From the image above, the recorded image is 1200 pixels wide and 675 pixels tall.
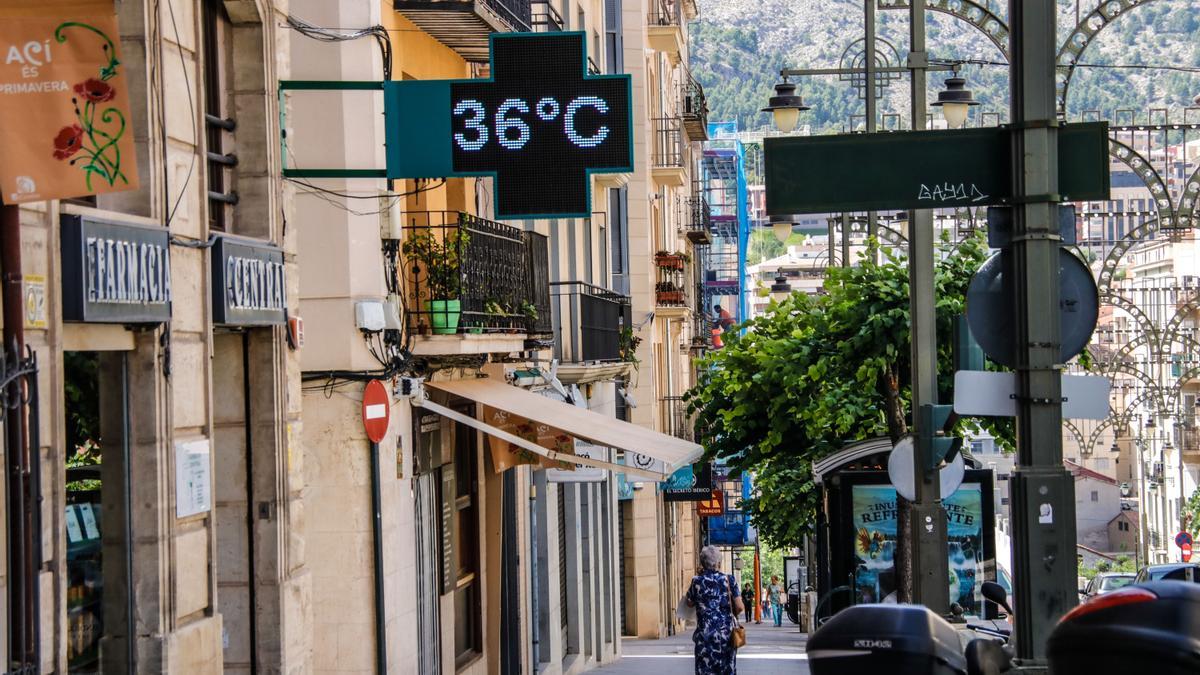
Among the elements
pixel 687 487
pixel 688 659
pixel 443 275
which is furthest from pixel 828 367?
pixel 687 487

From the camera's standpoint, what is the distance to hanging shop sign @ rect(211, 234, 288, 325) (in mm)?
10391

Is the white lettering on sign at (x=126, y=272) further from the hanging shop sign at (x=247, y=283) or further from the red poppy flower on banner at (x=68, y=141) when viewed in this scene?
the hanging shop sign at (x=247, y=283)

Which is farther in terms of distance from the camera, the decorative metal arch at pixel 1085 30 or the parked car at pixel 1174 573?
the parked car at pixel 1174 573

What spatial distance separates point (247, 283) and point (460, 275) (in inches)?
188

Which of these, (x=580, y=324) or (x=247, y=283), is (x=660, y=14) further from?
(x=247, y=283)

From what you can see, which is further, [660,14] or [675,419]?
[675,419]

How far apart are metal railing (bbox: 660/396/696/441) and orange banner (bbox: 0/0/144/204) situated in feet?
104

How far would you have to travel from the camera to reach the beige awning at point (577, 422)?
52.9 ft

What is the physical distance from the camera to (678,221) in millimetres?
50469

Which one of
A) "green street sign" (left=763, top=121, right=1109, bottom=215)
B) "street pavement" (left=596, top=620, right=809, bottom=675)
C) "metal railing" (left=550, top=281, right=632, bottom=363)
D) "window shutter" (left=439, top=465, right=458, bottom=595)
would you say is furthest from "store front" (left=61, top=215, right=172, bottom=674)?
"metal railing" (left=550, top=281, right=632, bottom=363)

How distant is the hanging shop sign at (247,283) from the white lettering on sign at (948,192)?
450cm

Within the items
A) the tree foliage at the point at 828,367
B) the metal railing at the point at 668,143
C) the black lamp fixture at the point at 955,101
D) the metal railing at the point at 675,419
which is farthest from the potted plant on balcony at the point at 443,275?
the metal railing at the point at 668,143

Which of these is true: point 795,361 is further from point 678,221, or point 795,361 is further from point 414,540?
point 678,221

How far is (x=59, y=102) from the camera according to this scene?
7539 millimetres
